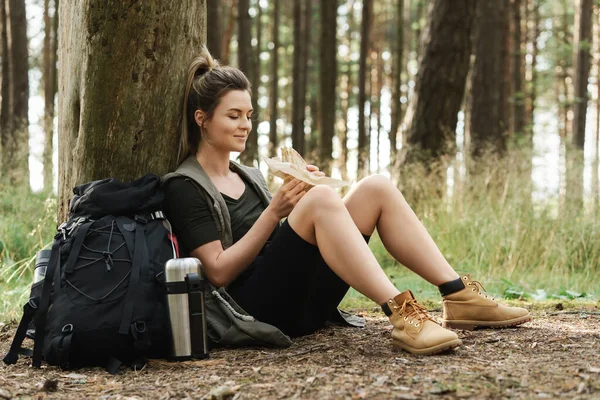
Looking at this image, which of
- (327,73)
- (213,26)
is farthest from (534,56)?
(213,26)

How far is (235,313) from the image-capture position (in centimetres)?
319

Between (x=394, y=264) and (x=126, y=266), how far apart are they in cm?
389

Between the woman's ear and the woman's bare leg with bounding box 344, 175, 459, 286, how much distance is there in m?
0.81

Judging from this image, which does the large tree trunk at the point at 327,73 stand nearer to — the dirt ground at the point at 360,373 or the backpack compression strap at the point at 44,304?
the dirt ground at the point at 360,373

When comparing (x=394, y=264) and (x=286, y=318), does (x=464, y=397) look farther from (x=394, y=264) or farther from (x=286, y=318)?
(x=394, y=264)

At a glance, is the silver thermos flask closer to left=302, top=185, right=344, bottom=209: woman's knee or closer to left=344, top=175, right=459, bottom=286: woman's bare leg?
left=302, top=185, right=344, bottom=209: woman's knee

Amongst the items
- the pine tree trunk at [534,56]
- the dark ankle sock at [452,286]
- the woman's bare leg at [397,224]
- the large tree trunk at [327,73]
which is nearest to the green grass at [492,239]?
the dark ankle sock at [452,286]

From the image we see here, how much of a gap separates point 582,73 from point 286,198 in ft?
42.9

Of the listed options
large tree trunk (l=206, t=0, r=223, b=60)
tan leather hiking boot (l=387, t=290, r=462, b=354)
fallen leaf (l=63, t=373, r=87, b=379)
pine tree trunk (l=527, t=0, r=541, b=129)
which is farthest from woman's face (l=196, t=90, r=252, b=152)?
pine tree trunk (l=527, t=0, r=541, b=129)

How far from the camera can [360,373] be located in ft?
8.61

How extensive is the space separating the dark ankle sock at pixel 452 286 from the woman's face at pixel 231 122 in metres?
1.16

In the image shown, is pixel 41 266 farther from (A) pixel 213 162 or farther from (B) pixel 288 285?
(B) pixel 288 285

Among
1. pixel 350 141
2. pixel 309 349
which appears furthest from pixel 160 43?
pixel 350 141

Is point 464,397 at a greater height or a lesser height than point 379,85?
lesser
